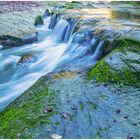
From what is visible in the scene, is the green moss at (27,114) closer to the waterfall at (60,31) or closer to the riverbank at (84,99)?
the riverbank at (84,99)

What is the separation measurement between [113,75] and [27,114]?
2743 mm

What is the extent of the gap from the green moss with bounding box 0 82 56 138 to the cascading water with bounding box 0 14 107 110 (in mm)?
1461

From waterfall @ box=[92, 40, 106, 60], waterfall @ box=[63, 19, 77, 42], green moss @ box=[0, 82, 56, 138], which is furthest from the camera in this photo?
waterfall @ box=[63, 19, 77, 42]

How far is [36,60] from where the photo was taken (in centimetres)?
1429

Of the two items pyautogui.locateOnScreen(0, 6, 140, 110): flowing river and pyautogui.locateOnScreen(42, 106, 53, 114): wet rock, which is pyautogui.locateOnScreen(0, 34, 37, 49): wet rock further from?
pyautogui.locateOnScreen(42, 106, 53, 114): wet rock

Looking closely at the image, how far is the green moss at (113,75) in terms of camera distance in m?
7.81

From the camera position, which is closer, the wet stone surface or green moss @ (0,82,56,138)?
the wet stone surface

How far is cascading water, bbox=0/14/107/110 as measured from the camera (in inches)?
408

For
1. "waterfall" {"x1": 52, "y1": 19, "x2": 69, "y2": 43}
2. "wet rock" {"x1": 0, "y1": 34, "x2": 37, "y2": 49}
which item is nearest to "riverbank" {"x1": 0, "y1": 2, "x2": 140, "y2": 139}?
"wet rock" {"x1": 0, "y1": 34, "x2": 37, "y2": 49}

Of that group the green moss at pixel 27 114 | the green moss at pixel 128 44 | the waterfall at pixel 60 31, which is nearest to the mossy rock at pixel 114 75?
the green moss at pixel 27 114

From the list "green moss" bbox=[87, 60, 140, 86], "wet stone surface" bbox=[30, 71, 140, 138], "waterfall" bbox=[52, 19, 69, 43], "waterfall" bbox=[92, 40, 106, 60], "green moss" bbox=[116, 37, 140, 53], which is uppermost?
"green moss" bbox=[116, 37, 140, 53]

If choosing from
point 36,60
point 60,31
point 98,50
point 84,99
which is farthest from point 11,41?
point 84,99

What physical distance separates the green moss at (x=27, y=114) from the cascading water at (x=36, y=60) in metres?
1.46

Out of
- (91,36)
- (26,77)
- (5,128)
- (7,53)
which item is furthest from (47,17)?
(5,128)
